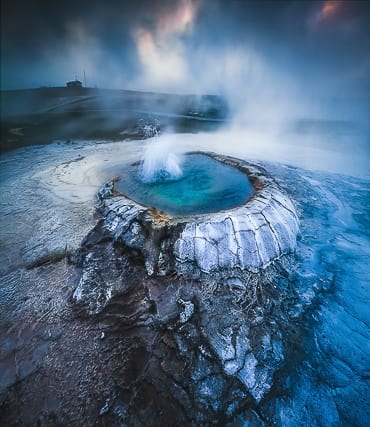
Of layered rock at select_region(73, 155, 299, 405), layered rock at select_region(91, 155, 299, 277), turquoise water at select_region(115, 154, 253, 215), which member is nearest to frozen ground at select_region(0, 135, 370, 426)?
layered rock at select_region(73, 155, 299, 405)

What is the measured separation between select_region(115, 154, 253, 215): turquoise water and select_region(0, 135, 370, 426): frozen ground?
1.26m

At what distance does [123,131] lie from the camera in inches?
616

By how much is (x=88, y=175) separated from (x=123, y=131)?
31.6ft

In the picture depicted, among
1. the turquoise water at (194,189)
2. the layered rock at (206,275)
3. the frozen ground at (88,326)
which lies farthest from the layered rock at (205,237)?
the frozen ground at (88,326)

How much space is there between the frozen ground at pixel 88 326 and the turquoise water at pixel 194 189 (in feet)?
4.13

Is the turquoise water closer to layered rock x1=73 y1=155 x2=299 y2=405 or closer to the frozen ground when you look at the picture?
layered rock x1=73 y1=155 x2=299 y2=405

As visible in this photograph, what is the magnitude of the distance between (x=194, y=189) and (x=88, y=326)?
3.77m

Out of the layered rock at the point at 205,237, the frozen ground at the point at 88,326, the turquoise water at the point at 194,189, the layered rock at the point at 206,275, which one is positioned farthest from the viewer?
the turquoise water at the point at 194,189

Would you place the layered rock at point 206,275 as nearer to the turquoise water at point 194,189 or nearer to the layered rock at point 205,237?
the layered rock at point 205,237

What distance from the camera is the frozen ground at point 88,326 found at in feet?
8.22

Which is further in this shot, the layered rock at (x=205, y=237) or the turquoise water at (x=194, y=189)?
the turquoise water at (x=194, y=189)

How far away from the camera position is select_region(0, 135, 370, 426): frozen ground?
2.51 m

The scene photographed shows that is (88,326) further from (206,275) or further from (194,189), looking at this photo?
(194,189)

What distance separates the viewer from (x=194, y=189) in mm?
5625
